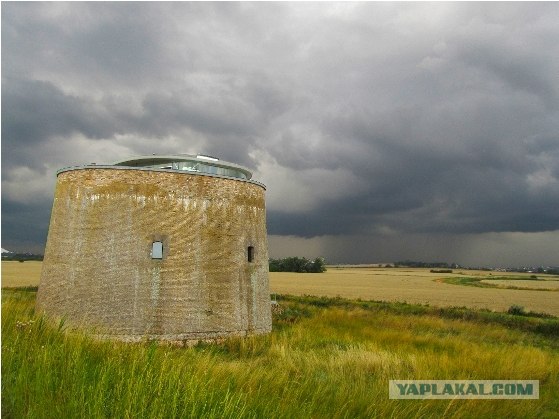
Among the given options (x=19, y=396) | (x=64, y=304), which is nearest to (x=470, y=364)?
(x=19, y=396)

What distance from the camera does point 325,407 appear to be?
17.9 feet

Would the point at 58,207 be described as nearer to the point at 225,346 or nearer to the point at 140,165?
the point at 140,165

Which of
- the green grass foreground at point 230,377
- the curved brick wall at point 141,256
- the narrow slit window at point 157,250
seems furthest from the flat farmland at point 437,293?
the narrow slit window at point 157,250

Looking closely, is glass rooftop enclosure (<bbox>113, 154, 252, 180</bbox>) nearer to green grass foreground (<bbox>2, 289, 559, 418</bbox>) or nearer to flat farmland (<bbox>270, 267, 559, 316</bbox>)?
green grass foreground (<bbox>2, 289, 559, 418</bbox>)

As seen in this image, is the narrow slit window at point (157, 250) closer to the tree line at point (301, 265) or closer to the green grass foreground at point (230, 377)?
the green grass foreground at point (230, 377)

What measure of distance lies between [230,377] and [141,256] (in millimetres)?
8492

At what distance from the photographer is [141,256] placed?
13320 mm

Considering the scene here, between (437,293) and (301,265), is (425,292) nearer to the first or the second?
(437,293)

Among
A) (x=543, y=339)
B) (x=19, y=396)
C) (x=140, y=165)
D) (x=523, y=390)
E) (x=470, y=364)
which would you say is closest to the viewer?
(x=19, y=396)

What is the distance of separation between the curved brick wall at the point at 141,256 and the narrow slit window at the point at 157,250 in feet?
0.36

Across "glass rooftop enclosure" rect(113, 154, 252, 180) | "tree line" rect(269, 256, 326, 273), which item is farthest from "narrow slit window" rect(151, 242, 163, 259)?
"tree line" rect(269, 256, 326, 273)

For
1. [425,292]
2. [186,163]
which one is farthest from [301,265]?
[186,163]

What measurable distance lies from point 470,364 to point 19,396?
379 inches

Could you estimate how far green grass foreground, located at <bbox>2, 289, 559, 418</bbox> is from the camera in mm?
3914
